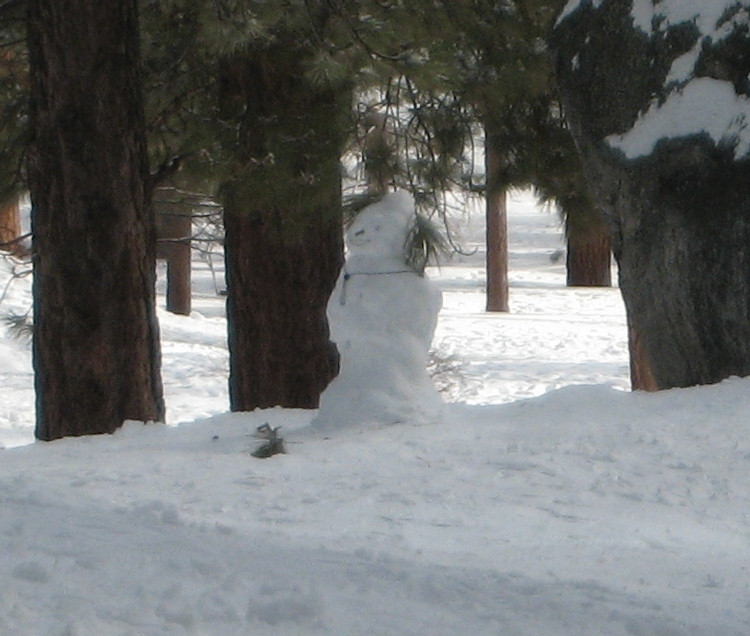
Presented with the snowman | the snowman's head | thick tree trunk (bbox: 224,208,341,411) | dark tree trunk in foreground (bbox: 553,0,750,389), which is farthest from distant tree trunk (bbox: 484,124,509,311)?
the snowman

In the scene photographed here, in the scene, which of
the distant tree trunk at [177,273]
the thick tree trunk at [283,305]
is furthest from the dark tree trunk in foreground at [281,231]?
the distant tree trunk at [177,273]

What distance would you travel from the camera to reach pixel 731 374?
524 centimetres

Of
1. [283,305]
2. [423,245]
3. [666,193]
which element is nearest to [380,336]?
[423,245]

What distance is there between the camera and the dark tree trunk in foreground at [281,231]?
6258 mm

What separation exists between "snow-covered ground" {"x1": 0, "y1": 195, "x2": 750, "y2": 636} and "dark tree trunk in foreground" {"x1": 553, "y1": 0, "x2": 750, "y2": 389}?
1.35 feet

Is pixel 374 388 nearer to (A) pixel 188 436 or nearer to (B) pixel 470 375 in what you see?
(A) pixel 188 436

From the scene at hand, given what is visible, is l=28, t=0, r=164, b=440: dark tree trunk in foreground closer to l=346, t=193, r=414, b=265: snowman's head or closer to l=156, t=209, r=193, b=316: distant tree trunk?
l=346, t=193, r=414, b=265: snowman's head

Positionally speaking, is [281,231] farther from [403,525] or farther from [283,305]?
[403,525]

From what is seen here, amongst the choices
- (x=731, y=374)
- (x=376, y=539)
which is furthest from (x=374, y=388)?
(x=376, y=539)

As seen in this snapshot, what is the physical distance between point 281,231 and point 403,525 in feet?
11.0

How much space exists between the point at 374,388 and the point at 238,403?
6.76ft

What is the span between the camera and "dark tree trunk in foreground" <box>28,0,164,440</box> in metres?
5.73

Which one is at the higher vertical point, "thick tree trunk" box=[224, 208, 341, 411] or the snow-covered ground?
"thick tree trunk" box=[224, 208, 341, 411]

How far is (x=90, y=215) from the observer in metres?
5.77
